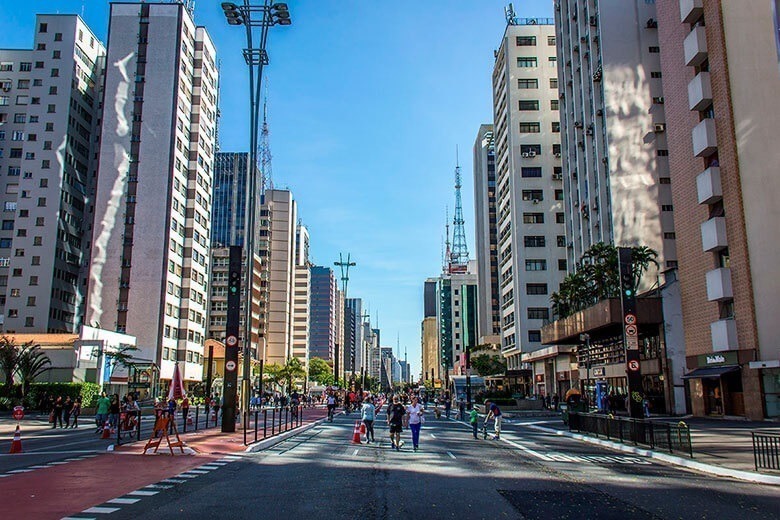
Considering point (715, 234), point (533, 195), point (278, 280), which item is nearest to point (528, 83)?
point (533, 195)

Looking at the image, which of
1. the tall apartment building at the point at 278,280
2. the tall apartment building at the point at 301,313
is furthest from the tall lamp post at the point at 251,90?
the tall apartment building at the point at 301,313

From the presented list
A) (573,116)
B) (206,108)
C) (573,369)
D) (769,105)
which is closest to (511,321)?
(573,369)

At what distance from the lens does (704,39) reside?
126 ft

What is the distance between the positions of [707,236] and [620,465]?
78.1ft

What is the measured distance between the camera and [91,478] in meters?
14.6

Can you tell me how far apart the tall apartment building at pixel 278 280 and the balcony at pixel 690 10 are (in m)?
111

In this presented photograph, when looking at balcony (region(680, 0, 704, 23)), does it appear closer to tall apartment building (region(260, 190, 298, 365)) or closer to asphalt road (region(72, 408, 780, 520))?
asphalt road (region(72, 408, 780, 520))

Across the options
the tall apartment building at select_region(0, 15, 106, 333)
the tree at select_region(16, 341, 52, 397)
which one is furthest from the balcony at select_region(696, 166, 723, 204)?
the tall apartment building at select_region(0, 15, 106, 333)

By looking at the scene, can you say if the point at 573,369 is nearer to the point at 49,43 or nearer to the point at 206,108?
the point at 206,108

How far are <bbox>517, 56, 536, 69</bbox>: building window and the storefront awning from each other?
56.8 m

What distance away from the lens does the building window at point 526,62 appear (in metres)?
85.6

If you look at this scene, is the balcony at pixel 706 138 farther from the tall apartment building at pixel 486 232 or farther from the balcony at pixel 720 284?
the tall apartment building at pixel 486 232

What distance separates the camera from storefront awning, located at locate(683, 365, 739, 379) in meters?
34.9

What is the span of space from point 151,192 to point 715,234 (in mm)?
62562
